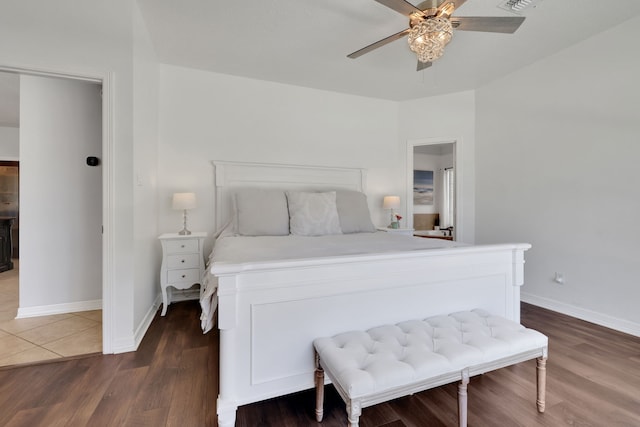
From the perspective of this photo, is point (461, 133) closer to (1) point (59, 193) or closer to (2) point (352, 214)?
(2) point (352, 214)

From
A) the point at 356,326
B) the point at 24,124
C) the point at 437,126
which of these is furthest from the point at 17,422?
the point at 437,126

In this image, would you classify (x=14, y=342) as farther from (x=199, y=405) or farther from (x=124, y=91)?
(x=124, y=91)

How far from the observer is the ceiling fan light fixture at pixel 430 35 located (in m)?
1.73

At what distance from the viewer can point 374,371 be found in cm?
108

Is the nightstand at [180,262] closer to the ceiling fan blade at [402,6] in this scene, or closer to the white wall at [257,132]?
the white wall at [257,132]

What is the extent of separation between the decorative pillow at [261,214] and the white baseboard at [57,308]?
162 centimetres

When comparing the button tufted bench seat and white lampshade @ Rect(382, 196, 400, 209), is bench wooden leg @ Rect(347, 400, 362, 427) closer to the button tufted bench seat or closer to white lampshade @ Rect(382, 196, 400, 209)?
the button tufted bench seat

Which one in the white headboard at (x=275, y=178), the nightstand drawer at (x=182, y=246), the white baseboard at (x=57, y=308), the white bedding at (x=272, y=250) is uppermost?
the white headboard at (x=275, y=178)

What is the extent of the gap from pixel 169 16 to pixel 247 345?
2.51 m

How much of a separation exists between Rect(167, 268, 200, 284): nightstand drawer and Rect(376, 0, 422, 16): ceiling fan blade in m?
2.57

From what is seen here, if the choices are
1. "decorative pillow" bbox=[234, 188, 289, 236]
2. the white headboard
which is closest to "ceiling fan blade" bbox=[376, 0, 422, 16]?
"decorative pillow" bbox=[234, 188, 289, 236]

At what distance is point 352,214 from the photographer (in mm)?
3082

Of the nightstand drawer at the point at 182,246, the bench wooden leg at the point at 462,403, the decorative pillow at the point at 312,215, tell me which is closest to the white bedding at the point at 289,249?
the decorative pillow at the point at 312,215

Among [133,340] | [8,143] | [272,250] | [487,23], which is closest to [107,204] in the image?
[133,340]
